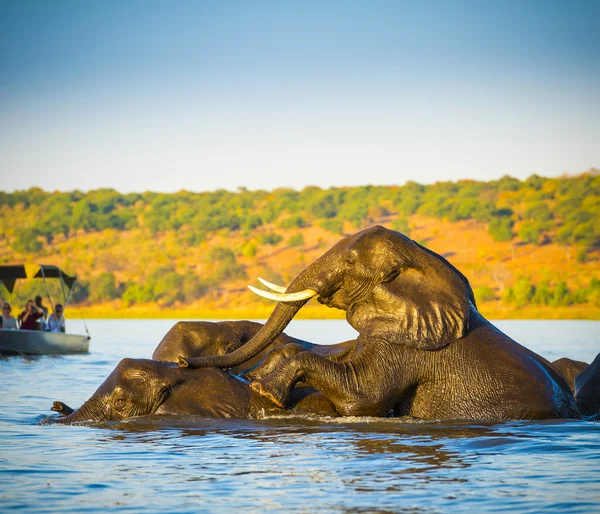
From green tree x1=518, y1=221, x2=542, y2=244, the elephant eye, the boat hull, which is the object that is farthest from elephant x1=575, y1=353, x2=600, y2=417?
green tree x1=518, y1=221, x2=542, y2=244

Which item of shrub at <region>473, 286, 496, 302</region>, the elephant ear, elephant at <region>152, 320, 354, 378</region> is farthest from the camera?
shrub at <region>473, 286, 496, 302</region>

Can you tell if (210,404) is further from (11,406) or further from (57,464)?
(11,406)

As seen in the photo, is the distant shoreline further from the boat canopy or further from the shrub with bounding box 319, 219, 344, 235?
the boat canopy

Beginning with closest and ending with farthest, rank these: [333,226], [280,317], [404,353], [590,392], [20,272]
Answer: [404,353], [280,317], [590,392], [20,272], [333,226]

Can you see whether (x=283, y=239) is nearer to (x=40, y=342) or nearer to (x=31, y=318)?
(x=31, y=318)

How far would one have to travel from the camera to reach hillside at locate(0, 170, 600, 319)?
224ft

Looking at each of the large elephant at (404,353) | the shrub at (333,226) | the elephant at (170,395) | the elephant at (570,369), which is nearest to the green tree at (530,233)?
the shrub at (333,226)

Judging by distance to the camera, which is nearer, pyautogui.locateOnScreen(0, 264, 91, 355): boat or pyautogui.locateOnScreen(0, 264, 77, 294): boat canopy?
pyautogui.locateOnScreen(0, 264, 91, 355): boat

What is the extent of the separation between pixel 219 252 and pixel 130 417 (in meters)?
71.3

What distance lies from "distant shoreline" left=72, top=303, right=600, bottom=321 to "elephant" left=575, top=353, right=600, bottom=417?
4718 centimetres

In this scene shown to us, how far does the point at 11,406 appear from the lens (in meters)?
11.0

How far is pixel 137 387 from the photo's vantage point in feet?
27.3

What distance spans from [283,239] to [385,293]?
76.0m

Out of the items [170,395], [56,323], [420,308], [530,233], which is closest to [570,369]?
[420,308]
